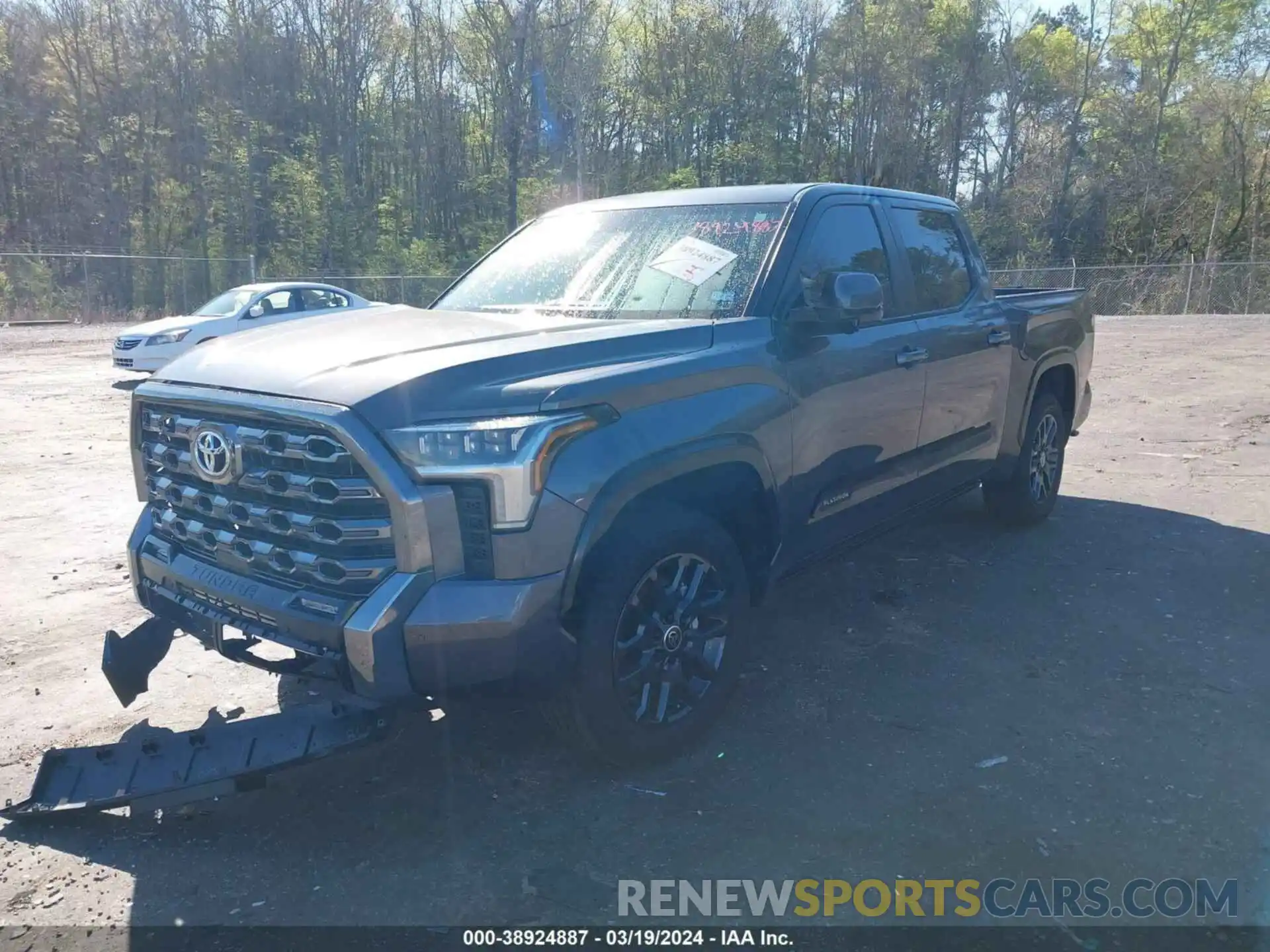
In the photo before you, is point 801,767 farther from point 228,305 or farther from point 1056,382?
point 228,305

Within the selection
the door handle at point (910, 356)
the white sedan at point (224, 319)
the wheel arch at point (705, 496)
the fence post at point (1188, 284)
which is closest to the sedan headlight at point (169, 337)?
the white sedan at point (224, 319)

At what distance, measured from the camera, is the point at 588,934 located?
262 centimetres

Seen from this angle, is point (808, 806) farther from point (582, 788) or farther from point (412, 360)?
point (412, 360)

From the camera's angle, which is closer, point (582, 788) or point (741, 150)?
point (582, 788)

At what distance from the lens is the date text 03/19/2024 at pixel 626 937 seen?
2.59m

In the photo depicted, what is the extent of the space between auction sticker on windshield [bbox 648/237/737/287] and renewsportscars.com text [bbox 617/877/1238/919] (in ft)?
7.54

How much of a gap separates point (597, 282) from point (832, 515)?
1440 mm

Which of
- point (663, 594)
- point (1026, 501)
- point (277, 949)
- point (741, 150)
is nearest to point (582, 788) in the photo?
point (663, 594)

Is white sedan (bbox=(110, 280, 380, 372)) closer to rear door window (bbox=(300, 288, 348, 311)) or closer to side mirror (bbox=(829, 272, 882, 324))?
rear door window (bbox=(300, 288, 348, 311))

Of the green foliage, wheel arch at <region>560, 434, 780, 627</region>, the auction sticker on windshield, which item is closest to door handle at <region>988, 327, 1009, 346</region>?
the auction sticker on windshield

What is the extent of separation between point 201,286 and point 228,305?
1741cm

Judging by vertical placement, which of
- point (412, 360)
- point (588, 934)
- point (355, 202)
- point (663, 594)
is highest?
point (355, 202)

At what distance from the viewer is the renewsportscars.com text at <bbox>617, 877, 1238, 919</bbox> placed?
8.92 feet

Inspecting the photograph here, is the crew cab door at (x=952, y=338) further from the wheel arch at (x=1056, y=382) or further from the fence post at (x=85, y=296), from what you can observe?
the fence post at (x=85, y=296)
